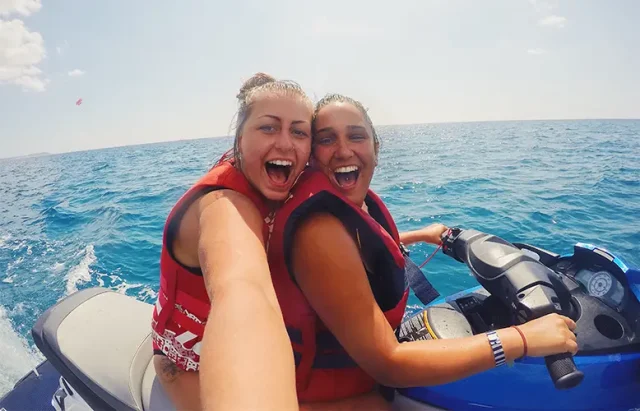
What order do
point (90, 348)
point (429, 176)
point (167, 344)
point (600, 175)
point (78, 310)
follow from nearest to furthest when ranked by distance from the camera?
point (167, 344) → point (90, 348) → point (78, 310) → point (600, 175) → point (429, 176)

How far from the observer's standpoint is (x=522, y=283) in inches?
79.2

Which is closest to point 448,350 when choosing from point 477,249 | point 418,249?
point 477,249

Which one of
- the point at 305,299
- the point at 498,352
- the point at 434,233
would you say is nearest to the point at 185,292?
the point at 305,299

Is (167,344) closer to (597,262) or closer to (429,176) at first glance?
(597,262)

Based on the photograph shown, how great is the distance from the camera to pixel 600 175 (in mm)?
12531

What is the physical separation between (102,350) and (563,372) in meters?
2.71

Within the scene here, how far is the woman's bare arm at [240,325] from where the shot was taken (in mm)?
773

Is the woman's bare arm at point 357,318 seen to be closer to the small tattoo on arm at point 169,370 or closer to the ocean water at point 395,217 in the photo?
the small tattoo on arm at point 169,370

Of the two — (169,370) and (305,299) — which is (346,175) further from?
(169,370)

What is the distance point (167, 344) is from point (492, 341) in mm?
1743

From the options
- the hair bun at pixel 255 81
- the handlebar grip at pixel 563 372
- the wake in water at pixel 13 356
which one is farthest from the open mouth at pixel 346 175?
the wake in water at pixel 13 356

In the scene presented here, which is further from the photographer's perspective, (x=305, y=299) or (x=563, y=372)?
(x=305, y=299)

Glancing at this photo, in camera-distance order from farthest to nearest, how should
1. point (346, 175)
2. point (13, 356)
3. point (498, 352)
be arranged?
point (13, 356) → point (346, 175) → point (498, 352)

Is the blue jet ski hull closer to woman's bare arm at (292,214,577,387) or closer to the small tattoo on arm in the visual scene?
woman's bare arm at (292,214,577,387)
